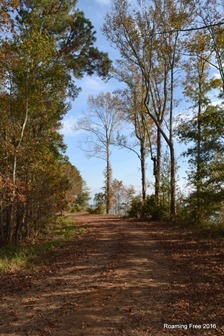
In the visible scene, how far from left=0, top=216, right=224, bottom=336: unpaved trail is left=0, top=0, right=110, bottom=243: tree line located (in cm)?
353

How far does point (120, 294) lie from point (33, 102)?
8.12 metres

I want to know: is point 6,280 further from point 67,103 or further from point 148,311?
point 67,103

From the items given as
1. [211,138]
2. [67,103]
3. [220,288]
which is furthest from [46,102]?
[220,288]

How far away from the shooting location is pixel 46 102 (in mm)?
12750

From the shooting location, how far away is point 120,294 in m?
5.56

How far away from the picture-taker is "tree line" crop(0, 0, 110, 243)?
10742 mm

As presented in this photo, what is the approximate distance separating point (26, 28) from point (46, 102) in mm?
3111

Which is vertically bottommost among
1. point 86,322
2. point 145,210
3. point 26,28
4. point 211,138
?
point 86,322

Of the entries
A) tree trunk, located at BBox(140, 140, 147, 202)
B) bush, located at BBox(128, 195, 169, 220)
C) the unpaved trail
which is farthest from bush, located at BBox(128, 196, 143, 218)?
the unpaved trail

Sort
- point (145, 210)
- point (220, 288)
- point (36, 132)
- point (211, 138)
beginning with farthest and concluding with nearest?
point (145, 210) < point (36, 132) < point (211, 138) < point (220, 288)

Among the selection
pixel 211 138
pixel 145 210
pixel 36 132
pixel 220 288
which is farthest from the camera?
pixel 145 210

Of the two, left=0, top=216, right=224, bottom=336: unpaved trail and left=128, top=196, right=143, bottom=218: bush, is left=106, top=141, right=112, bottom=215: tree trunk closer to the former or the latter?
left=128, top=196, right=143, bottom=218: bush

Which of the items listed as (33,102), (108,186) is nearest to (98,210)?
(108,186)

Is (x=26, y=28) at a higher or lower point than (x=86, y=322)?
higher
